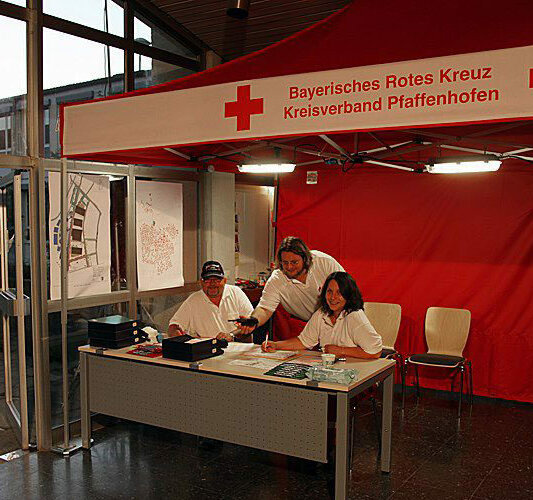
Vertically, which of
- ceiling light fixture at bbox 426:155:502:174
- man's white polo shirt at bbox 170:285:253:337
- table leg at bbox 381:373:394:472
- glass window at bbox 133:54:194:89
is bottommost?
table leg at bbox 381:373:394:472

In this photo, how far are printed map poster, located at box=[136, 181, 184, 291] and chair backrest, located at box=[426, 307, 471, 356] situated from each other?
2.32m

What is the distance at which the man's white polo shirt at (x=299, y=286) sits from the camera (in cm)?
488

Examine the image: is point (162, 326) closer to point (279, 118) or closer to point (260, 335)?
point (260, 335)

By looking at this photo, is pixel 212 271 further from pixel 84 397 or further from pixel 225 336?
pixel 84 397

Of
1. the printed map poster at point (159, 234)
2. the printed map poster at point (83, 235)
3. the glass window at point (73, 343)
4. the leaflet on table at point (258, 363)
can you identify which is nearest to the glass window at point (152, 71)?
the printed map poster at point (159, 234)

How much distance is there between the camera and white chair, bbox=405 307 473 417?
5.30 m

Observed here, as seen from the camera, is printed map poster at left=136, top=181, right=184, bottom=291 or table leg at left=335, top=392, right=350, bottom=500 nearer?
table leg at left=335, top=392, right=350, bottom=500

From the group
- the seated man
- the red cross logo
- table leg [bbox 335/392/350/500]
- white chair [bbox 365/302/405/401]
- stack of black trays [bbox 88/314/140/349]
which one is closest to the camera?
the red cross logo

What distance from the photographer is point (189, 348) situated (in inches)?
155

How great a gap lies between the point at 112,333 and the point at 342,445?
186 cm

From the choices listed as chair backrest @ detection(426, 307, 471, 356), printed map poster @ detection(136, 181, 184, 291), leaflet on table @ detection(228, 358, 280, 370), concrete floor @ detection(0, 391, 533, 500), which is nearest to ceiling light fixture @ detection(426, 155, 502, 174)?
chair backrest @ detection(426, 307, 471, 356)

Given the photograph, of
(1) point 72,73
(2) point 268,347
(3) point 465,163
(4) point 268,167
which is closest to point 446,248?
(3) point 465,163

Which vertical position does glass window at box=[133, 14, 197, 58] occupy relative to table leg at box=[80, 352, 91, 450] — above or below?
above

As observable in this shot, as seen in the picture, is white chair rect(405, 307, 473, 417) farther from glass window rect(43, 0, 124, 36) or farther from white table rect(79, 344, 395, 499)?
glass window rect(43, 0, 124, 36)
